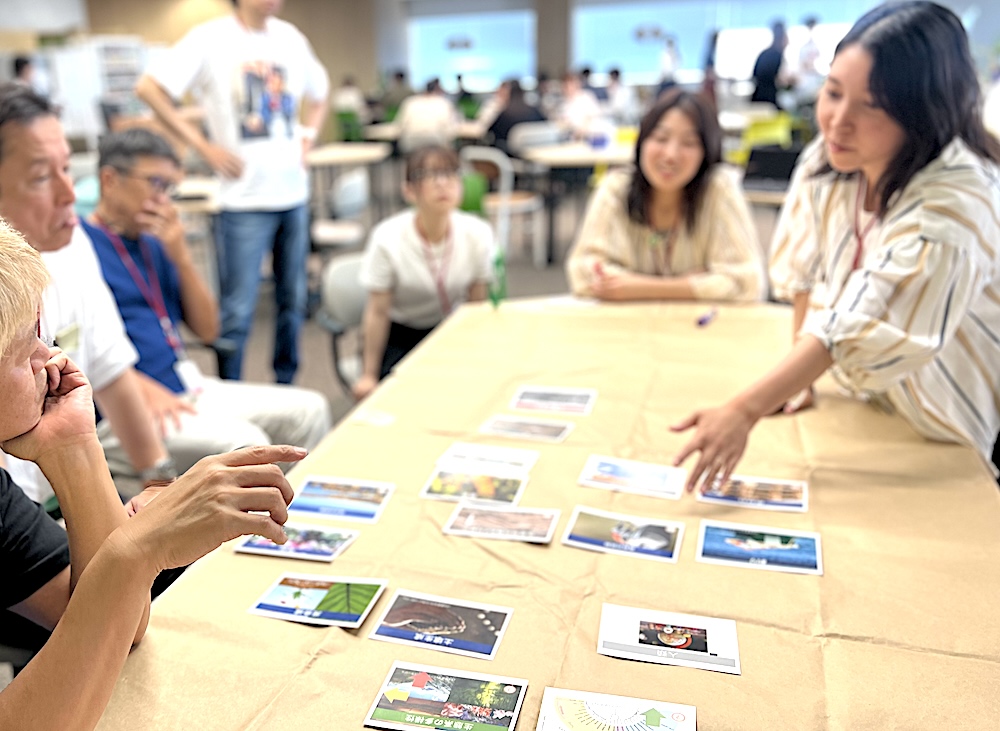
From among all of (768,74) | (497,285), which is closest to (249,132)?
(497,285)

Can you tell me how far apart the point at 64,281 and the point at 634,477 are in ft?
3.85

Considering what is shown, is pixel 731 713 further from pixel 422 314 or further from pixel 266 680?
pixel 422 314

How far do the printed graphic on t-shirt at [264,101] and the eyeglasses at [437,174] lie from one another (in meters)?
0.80

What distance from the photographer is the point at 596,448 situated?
5.14 feet

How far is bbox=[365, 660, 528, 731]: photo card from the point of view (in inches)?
34.8

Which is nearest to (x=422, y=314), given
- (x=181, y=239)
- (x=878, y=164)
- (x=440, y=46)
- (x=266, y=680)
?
(x=181, y=239)

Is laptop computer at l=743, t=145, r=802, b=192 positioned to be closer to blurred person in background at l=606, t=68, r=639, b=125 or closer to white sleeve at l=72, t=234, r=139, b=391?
white sleeve at l=72, t=234, r=139, b=391

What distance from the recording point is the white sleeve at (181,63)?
3025 mm

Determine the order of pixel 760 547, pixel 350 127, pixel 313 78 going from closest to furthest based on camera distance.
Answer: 1. pixel 760 547
2. pixel 313 78
3. pixel 350 127

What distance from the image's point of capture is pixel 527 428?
166cm

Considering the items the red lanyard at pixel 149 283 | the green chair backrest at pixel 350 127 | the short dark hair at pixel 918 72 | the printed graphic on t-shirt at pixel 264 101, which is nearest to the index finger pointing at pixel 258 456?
the short dark hair at pixel 918 72

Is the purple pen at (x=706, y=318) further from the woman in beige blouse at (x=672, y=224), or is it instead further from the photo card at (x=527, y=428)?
the photo card at (x=527, y=428)

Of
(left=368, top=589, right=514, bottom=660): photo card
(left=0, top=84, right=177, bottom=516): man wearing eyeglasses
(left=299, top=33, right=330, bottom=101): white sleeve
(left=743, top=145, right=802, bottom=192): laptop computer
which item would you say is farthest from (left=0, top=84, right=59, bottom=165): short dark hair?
(left=743, top=145, right=802, bottom=192): laptop computer

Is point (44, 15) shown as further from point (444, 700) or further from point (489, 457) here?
point (444, 700)
